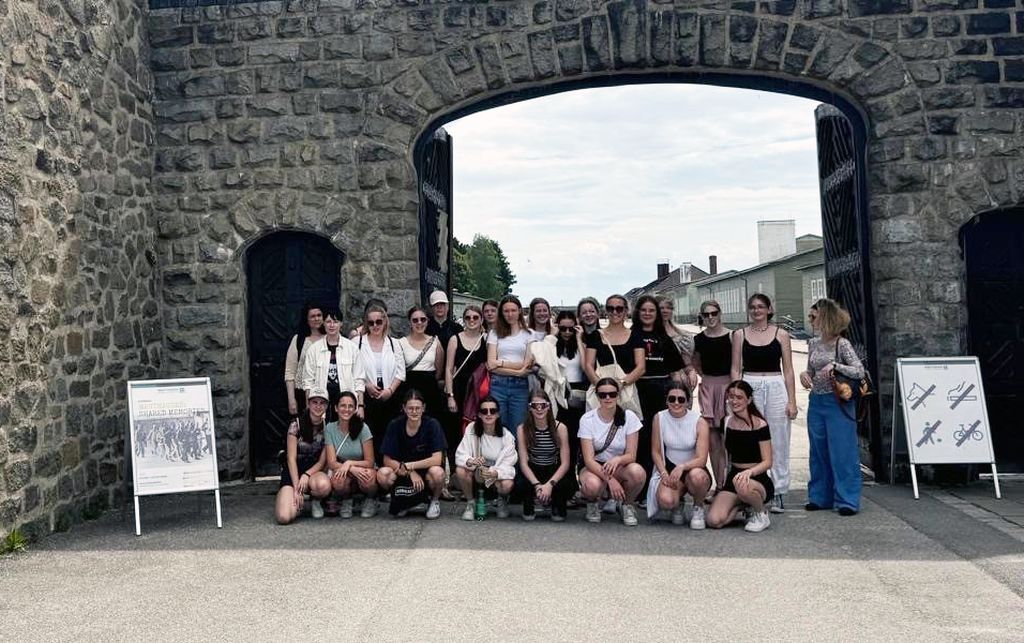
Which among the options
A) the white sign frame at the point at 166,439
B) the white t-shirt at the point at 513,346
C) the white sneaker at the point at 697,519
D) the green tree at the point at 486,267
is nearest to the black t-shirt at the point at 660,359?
the white t-shirt at the point at 513,346

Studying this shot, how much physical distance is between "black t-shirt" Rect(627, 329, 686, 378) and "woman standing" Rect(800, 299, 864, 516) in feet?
3.11

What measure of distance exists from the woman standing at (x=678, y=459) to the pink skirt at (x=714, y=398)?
0.50 metres

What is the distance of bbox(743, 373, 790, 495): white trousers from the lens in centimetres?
714

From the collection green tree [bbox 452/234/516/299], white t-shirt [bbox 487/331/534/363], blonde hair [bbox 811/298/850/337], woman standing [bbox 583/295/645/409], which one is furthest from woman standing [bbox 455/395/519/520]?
green tree [bbox 452/234/516/299]

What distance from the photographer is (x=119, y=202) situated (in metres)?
8.20

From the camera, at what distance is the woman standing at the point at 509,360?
292 inches

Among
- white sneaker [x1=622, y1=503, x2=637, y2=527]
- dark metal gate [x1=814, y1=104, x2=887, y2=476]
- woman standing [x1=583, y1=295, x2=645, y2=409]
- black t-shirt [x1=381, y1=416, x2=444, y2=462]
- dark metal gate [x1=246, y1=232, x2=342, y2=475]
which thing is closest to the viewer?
white sneaker [x1=622, y1=503, x2=637, y2=527]

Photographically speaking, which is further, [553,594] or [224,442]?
[224,442]

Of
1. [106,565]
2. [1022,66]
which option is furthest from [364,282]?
[1022,66]

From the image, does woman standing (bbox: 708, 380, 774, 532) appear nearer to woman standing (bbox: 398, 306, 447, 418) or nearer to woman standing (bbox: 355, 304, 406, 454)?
woman standing (bbox: 398, 306, 447, 418)

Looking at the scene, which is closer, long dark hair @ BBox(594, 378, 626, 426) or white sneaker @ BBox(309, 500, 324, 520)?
long dark hair @ BBox(594, 378, 626, 426)

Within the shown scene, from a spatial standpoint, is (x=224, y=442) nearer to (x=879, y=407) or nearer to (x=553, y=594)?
(x=553, y=594)

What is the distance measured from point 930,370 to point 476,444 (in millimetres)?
3842

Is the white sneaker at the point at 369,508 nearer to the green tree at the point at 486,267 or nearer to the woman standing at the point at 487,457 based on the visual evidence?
the woman standing at the point at 487,457
